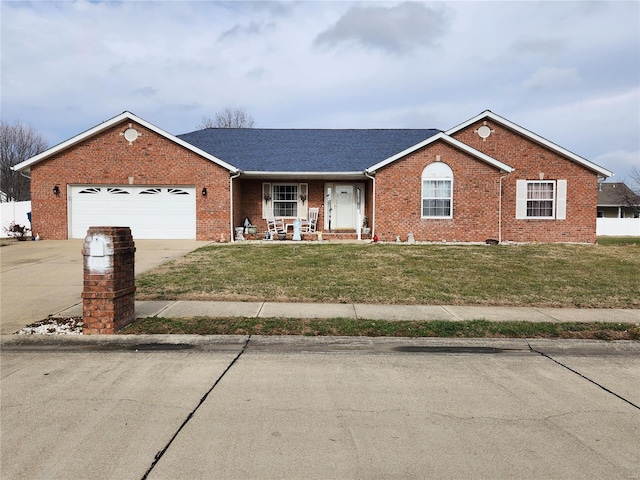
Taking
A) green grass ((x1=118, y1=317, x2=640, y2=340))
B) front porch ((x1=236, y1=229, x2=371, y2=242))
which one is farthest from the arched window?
green grass ((x1=118, y1=317, x2=640, y2=340))

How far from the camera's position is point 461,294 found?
29.6 ft

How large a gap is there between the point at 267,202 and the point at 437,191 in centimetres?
750

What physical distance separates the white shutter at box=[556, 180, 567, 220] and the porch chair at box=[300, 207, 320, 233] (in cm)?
1032

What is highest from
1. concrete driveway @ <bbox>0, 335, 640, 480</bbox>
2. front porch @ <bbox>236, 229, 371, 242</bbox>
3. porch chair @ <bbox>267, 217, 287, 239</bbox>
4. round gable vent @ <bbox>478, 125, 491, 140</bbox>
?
round gable vent @ <bbox>478, 125, 491, 140</bbox>

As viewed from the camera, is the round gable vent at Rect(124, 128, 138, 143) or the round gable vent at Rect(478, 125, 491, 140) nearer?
the round gable vent at Rect(124, 128, 138, 143)

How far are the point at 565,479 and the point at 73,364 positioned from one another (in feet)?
16.0

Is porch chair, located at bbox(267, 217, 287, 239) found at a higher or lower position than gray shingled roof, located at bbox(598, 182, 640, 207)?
lower

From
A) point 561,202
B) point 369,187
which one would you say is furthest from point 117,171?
point 561,202

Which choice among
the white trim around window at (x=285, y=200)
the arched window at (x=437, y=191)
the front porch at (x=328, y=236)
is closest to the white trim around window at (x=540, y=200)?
the arched window at (x=437, y=191)

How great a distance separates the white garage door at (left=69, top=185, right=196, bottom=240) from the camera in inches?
725

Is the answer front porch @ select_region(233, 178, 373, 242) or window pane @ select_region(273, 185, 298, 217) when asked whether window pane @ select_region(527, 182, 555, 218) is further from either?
window pane @ select_region(273, 185, 298, 217)

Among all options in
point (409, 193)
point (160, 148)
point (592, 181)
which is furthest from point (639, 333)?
point (160, 148)

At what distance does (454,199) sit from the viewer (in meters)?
18.0

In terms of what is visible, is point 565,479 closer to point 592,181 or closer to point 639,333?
point 639,333
